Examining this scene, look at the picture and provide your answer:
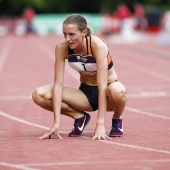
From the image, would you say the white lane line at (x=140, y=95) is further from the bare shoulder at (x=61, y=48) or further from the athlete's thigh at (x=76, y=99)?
the bare shoulder at (x=61, y=48)

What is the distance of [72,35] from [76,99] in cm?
87

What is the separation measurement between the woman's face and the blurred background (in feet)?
85.7

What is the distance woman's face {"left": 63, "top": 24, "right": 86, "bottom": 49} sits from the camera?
28.3ft

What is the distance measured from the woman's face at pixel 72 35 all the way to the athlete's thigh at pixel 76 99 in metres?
0.67

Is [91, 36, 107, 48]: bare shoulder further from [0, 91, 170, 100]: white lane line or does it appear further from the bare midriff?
[0, 91, 170, 100]: white lane line

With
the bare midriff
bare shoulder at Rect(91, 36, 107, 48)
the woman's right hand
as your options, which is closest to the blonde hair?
bare shoulder at Rect(91, 36, 107, 48)

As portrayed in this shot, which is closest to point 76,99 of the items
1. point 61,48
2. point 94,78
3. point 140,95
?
point 94,78

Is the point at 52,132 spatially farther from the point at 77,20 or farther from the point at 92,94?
the point at 77,20

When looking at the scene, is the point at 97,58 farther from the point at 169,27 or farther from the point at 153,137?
the point at 169,27

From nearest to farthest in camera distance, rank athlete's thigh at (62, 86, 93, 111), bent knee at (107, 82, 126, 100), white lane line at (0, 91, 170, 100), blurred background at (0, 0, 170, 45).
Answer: bent knee at (107, 82, 126, 100), athlete's thigh at (62, 86, 93, 111), white lane line at (0, 91, 170, 100), blurred background at (0, 0, 170, 45)

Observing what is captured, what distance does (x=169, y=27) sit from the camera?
3434 cm

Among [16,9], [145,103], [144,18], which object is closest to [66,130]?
[145,103]

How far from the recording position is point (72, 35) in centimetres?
867

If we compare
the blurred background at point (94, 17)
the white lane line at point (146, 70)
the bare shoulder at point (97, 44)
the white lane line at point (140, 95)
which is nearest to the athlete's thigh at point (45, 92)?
the bare shoulder at point (97, 44)
